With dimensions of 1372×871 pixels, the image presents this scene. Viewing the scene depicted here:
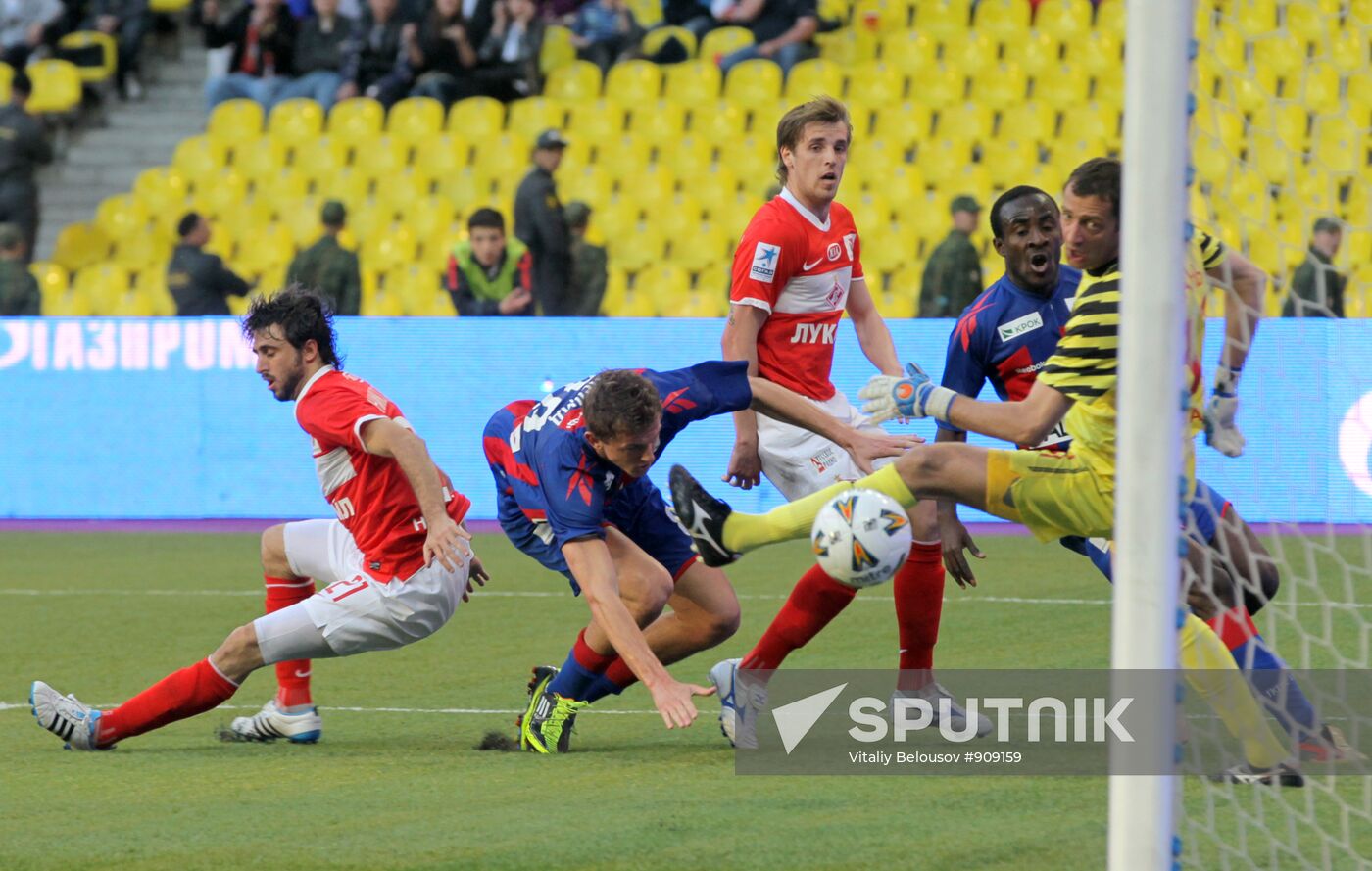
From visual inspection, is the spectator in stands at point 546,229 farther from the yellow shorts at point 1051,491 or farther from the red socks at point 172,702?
the yellow shorts at point 1051,491

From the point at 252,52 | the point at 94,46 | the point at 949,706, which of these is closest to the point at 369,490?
the point at 949,706

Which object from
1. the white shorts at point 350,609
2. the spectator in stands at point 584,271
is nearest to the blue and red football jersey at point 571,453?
the white shorts at point 350,609

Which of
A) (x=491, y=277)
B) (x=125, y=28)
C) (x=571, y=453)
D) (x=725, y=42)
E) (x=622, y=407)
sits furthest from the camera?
(x=125, y=28)

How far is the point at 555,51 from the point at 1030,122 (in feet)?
14.5

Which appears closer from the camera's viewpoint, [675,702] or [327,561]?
[675,702]

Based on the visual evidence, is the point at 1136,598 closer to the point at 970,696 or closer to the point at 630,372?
the point at 630,372

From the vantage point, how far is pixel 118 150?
18.4 meters

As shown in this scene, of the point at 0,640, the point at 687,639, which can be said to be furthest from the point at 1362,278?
the point at 0,640

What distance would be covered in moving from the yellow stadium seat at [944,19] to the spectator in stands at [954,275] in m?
3.84

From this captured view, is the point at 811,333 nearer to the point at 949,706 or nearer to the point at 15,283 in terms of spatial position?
the point at 949,706

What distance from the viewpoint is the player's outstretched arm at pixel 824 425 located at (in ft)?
18.7

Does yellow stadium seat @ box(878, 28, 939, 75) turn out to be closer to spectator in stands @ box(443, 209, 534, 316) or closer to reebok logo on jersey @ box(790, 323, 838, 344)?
spectator in stands @ box(443, 209, 534, 316)

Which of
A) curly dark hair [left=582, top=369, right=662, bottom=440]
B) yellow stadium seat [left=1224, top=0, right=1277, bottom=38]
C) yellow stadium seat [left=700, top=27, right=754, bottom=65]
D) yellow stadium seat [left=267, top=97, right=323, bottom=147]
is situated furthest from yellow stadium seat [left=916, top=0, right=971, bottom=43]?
curly dark hair [left=582, top=369, right=662, bottom=440]

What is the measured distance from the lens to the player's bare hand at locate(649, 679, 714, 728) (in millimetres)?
4941
